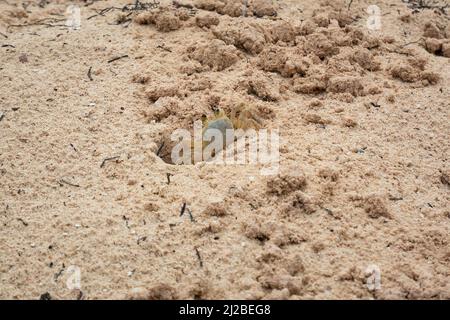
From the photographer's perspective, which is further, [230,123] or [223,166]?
[230,123]

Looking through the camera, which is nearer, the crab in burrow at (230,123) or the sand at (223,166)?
the sand at (223,166)

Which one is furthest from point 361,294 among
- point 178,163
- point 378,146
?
point 178,163

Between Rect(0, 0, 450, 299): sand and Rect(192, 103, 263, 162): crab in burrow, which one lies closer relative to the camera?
Rect(0, 0, 450, 299): sand

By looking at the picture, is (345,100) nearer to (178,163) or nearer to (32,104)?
(178,163)
